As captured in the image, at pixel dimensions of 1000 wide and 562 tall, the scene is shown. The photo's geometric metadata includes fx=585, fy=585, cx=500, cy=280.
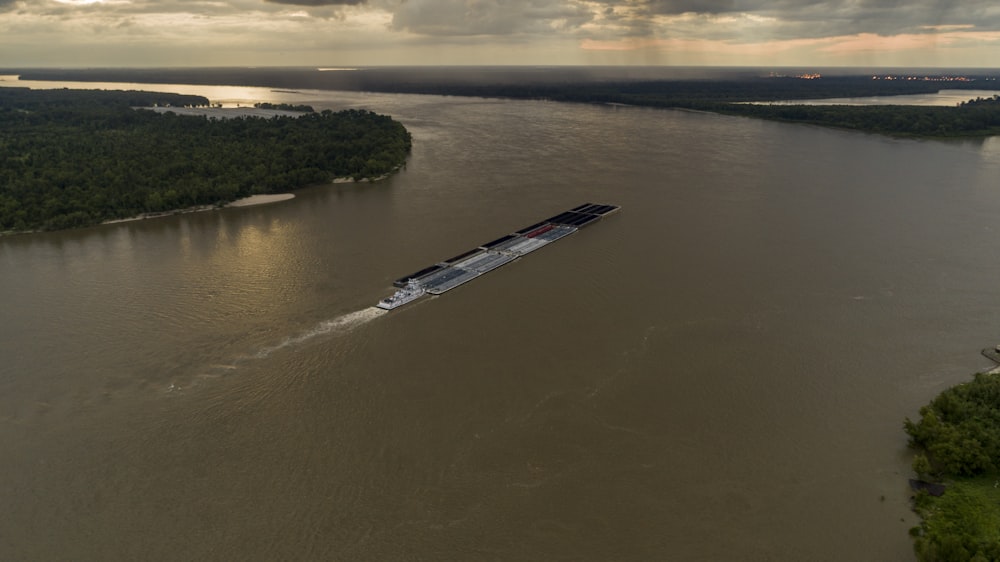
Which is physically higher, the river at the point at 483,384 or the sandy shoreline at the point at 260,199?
the sandy shoreline at the point at 260,199

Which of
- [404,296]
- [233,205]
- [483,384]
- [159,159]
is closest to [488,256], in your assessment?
[404,296]

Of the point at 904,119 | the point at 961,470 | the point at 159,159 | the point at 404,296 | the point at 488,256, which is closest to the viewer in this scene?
the point at 961,470

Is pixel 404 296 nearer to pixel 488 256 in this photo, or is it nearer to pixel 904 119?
pixel 488 256

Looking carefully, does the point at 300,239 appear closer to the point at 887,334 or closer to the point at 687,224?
the point at 687,224

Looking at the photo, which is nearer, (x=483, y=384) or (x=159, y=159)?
(x=483, y=384)

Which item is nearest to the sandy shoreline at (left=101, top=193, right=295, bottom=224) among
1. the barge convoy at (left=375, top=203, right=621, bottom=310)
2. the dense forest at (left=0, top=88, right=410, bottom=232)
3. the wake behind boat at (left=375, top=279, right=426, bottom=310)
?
the dense forest at (left=0, top=88, right=410, bottom=232)

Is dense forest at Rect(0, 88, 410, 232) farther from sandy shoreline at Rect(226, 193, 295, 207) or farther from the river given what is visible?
the river

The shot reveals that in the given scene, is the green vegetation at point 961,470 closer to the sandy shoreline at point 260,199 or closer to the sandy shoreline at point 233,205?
the sandy shoreline at point 260,199

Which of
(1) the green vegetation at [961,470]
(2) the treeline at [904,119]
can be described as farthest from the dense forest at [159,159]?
(2) the treeline at [904,119]
